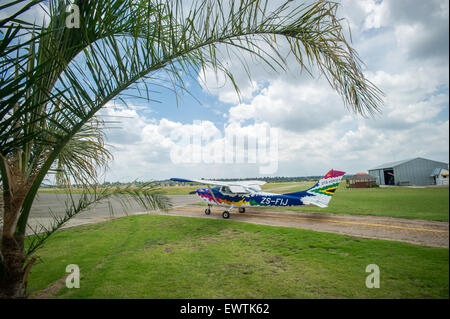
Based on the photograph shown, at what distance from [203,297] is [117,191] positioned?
84.1 inches

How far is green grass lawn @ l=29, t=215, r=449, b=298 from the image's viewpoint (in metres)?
2.84

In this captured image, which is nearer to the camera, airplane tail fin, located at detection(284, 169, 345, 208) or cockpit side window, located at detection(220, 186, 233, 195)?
airplane tail fin, located at detection(284, 169, 345, 208)

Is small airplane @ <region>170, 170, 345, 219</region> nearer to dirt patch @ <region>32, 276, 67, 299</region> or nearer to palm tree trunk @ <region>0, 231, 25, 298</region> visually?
dirt patch @ <region>32, 276, 67, 299</region>

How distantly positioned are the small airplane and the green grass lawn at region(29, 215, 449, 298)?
10.7ft

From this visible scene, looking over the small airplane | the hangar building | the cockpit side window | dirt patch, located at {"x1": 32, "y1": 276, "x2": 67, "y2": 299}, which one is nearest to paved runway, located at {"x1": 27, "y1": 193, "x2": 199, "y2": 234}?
dirt patch, located at {"x1": 32, "y1": 276, "x2": 67, "y2": 299}

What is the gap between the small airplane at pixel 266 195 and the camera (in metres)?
9.16

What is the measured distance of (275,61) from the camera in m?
2.13

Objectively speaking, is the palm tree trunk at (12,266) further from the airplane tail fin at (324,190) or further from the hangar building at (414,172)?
the airplane tail fin at (324,190)

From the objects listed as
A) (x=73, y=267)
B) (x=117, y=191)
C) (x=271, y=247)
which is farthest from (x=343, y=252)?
(x=73, y=267)

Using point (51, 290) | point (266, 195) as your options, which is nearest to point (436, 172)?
point (51, 290)

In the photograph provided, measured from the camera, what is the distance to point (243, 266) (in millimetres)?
4004

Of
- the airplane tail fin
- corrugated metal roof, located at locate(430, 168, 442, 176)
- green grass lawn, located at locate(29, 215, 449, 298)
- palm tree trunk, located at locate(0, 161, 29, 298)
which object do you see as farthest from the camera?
the airplane tail fin

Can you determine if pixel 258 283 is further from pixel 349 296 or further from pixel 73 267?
pixel 73 267

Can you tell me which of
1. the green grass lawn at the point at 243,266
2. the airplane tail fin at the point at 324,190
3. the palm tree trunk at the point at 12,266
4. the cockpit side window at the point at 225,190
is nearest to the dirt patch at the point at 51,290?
the green grass lawn at the point at 243,266
